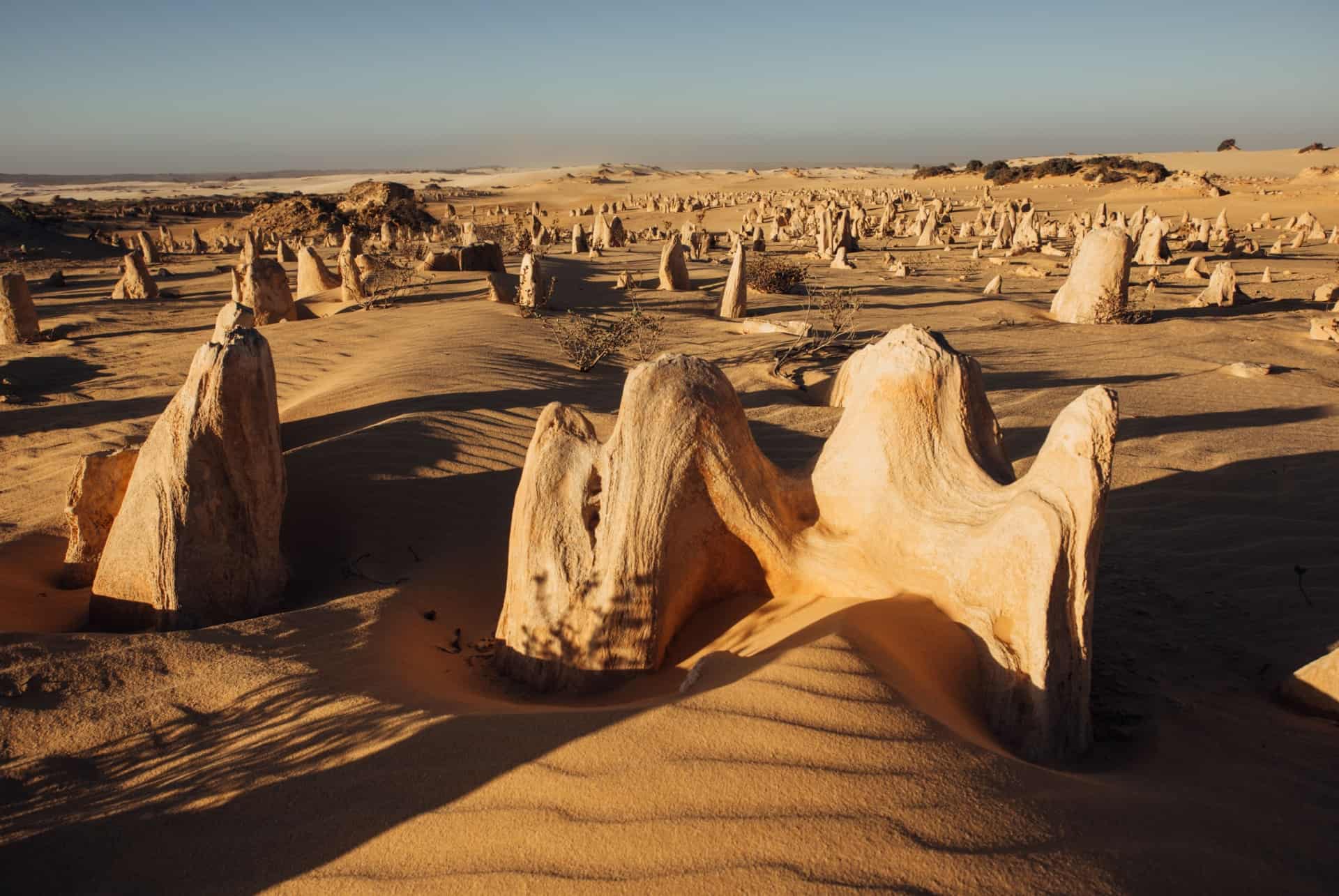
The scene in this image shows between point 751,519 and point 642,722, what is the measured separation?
1.25 m

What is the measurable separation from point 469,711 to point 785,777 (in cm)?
136

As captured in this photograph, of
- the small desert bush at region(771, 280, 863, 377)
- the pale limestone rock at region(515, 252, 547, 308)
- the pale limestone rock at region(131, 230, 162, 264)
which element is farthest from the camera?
the pale limestone rock at region(131, 230, 162, 264)

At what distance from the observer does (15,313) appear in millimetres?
12719

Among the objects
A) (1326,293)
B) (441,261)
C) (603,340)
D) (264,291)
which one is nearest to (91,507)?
(603,340)

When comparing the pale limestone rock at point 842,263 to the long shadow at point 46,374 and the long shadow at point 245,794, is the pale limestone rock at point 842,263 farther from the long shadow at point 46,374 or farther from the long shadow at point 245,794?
the long shadow at point 245,794

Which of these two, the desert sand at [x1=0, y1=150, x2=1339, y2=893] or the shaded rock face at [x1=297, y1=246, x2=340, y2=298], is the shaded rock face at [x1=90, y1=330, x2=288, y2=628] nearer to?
the desert sand at [x1=0, y1=150, x2=1339, y2=893]

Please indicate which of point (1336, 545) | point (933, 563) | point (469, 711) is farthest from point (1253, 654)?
point (469, 711)

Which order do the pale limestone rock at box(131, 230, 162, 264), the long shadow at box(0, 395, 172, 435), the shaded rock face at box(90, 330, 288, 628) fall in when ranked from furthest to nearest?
the pale limestone rock at box(131, 230, 162, 264) → the long shadow at box(0, 395, 172, 435) → the shaded rock face at box(90, 330, 288, 628)

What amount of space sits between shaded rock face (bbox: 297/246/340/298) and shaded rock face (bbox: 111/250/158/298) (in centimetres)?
321

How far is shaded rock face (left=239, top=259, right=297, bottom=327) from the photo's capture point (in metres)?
13.6

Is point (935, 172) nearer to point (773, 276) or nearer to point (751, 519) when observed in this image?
point (773, 276)

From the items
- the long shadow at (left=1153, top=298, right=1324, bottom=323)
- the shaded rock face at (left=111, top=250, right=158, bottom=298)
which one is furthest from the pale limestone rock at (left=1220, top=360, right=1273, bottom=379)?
the shaded rock face at (left=111, top=250, right=158, bottom=298)

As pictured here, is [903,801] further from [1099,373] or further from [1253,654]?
[1099,373]

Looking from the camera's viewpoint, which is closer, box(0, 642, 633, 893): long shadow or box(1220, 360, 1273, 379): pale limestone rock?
box(0, 642, 633, 893): long shadow
